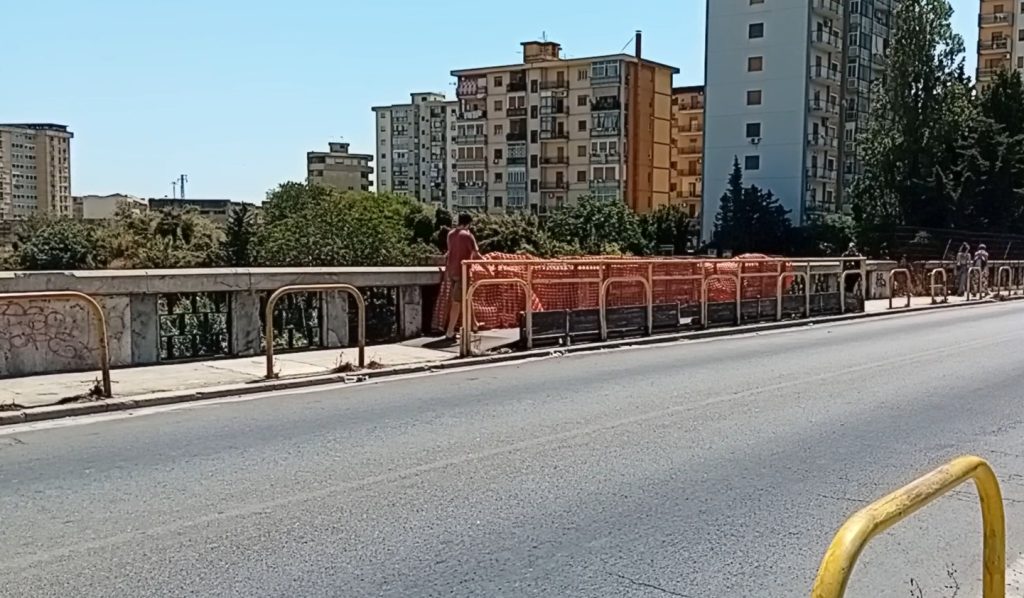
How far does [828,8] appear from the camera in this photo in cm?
7812

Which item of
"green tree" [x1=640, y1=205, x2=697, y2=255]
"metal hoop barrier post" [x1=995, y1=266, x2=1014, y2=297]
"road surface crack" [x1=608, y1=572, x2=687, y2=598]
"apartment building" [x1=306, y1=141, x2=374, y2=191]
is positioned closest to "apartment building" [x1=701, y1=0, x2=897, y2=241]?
"green tree" [x1=640, y1=205, x2=697, y2=255]

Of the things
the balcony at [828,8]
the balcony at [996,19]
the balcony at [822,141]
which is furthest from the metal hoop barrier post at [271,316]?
the balcony at [996,19]

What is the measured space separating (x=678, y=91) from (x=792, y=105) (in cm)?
A: 3426

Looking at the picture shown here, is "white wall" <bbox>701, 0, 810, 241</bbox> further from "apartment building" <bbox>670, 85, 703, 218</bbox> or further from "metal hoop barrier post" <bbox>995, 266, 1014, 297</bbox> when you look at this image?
"metal hoop barrier post" <bbox>995, 266, 1014, 297</bbox>

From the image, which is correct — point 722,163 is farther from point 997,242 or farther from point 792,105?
point 997,242

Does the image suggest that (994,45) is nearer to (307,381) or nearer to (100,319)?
(307,381)

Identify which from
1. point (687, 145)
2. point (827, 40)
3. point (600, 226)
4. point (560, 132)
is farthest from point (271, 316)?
point (687, 145)

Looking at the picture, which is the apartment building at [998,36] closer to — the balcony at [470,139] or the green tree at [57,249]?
the balcony at [470,139]

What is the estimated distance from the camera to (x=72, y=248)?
49.2m

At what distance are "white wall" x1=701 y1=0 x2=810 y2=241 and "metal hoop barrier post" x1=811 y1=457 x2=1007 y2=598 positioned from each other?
77.2 m

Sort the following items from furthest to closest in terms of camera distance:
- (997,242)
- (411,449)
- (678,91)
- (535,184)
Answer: (678,91)
(535,184)
(997,242)
(411,449)

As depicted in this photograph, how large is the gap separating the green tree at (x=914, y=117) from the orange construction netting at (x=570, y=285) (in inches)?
1625

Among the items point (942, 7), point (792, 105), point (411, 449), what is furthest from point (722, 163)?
point (411, 449)

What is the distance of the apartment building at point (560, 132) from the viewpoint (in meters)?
94.8
